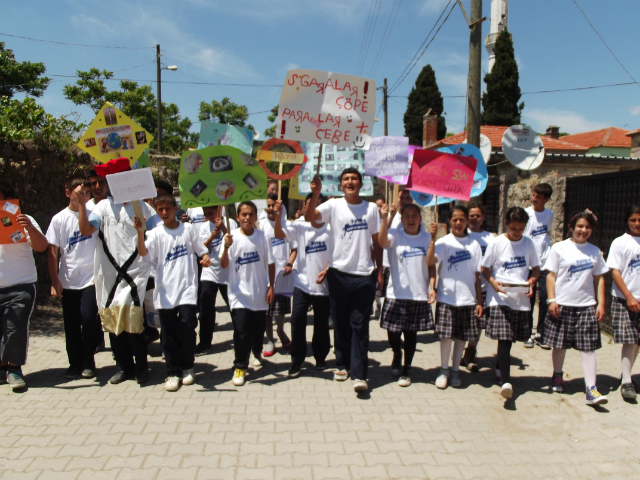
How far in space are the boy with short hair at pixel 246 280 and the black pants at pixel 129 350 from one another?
2.96 feet

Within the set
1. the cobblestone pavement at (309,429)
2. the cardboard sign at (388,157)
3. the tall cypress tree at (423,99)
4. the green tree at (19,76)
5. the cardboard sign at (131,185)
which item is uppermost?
the tall cypress tree at (423,99)

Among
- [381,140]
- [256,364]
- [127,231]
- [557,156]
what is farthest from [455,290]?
[557,156]

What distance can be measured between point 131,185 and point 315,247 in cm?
184

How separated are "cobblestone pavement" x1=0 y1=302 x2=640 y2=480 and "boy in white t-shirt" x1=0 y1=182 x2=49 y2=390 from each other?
268 millimetres

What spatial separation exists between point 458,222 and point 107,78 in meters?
23.9

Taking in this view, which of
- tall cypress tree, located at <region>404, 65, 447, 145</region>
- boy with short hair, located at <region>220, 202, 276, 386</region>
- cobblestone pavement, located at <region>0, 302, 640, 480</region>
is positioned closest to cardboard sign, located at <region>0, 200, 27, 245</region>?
cobblestone pavement, located at <region>0, 302, 640, 480</region>

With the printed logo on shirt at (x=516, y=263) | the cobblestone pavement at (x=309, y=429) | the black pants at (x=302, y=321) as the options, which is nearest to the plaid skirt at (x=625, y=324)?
the cobblestone pavement at (x=309, y=429)

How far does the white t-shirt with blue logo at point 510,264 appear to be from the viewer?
14.2ft

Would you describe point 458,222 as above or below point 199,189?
below

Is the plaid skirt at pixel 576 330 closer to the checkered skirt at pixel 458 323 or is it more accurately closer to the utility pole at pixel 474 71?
the checkered skirt at pixel 458 323

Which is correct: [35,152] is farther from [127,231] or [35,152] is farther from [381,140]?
[381,140]

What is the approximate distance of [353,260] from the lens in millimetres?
4398

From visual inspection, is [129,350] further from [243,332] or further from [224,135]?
[224,135]

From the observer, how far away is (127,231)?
4578 mm
